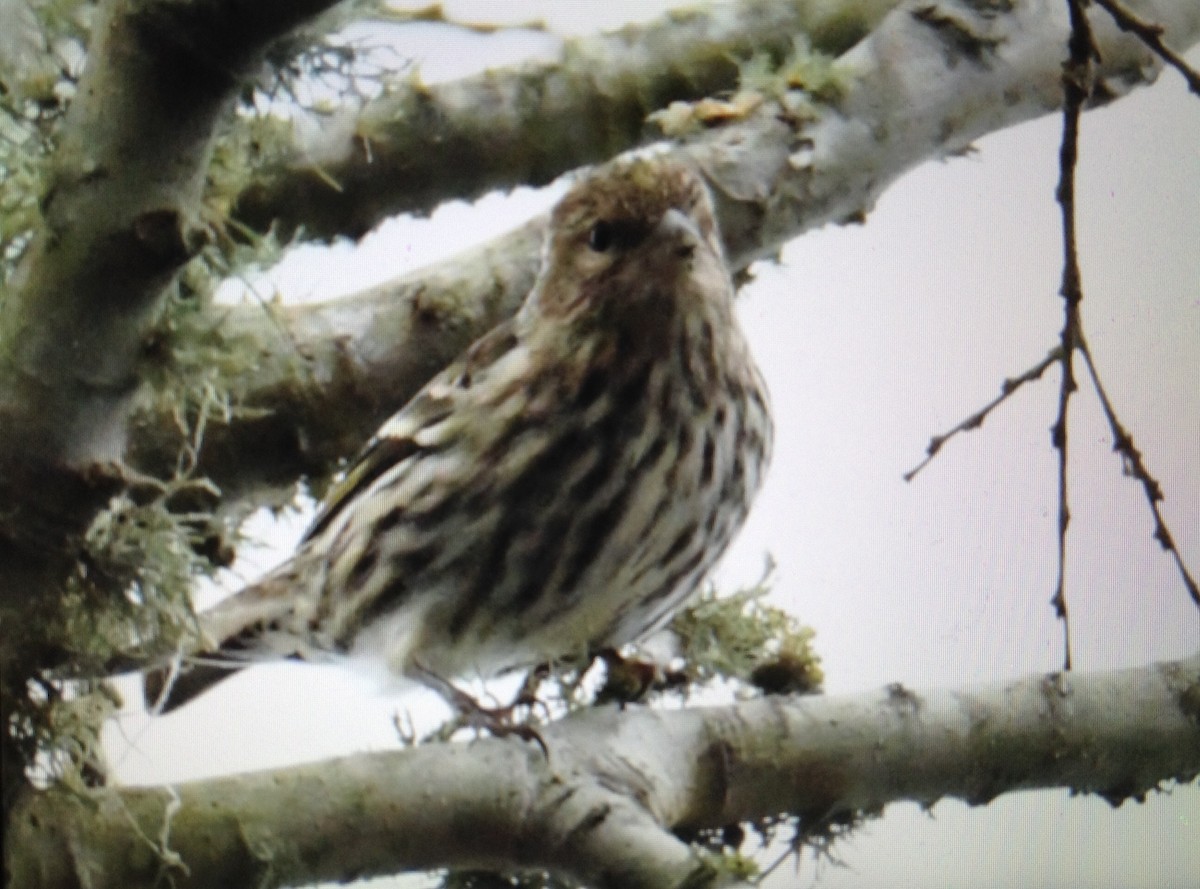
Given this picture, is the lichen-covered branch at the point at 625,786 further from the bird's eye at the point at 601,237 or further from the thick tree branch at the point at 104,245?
the bird's eye at the point at 601,237

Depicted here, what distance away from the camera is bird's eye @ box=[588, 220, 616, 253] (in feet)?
4.17

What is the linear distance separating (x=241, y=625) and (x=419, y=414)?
0.84 feet

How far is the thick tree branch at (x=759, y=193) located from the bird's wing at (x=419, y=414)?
33mm

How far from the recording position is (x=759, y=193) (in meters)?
1.50

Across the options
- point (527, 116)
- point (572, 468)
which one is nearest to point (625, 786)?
point (572, 468)

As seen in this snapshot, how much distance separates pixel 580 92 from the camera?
1651 millimetres

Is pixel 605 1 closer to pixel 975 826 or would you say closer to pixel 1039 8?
pixel 1039 8

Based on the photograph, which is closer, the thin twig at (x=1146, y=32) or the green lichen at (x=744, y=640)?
the thin twig at (x=1146, y=32)

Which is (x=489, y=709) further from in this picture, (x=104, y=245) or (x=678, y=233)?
(x=104, y=245)

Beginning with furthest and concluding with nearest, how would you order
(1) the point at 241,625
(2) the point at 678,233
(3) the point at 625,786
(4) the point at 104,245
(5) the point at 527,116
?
(5) the point at 527,116 → (1) the point at 241,625 → (2) the point at 678,233 → (3) the point at 625,786 → (4) the point at 104,245

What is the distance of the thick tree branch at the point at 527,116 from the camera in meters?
1.55

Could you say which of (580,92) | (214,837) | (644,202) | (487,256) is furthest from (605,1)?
(214,837)

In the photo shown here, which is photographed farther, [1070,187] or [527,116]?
[527,116]

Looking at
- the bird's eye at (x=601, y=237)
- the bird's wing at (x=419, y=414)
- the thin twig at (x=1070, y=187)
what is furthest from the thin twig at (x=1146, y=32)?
the bird's wing at (x=419, y=414)
